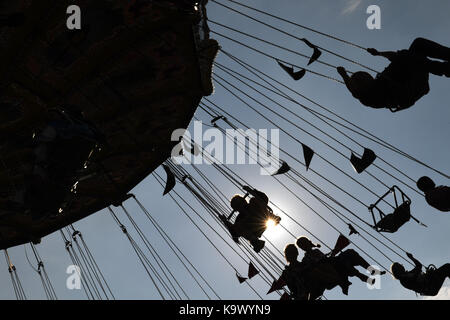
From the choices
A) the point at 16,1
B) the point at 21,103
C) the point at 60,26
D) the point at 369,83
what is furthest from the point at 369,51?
the point at 21,103

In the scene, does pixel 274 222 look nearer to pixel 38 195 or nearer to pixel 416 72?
pixel 416 72

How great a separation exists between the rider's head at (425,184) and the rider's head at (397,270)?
65.5 inches

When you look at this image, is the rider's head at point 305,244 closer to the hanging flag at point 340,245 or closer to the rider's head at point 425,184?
the hanging flag at point 340,245

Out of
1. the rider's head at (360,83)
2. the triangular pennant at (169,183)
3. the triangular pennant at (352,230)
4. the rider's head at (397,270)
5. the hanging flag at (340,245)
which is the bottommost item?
the rider's head at (397,270)

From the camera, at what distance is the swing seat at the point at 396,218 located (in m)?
6.39

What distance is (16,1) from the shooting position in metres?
5.36

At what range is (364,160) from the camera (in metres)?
6.98

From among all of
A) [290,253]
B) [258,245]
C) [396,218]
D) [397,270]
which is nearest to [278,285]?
[290,253]

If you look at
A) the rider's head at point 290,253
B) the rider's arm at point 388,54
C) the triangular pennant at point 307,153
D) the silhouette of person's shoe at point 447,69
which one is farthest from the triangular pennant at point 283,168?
the silhouette of person's shoe at point 447,69

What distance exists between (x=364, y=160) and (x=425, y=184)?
1.10 m

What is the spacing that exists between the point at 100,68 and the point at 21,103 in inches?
66.5

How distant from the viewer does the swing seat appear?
6.39 metres

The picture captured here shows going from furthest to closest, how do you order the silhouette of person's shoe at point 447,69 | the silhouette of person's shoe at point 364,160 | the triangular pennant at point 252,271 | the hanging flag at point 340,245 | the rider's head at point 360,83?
the triangular pennant at point 252,271, the hanging flag at point 340,245, the silhouette of person's shoe at point 364,160, the rider's head at point 360,83, the silhouette of person's shoe at point 447,69

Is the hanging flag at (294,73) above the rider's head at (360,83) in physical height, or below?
above
